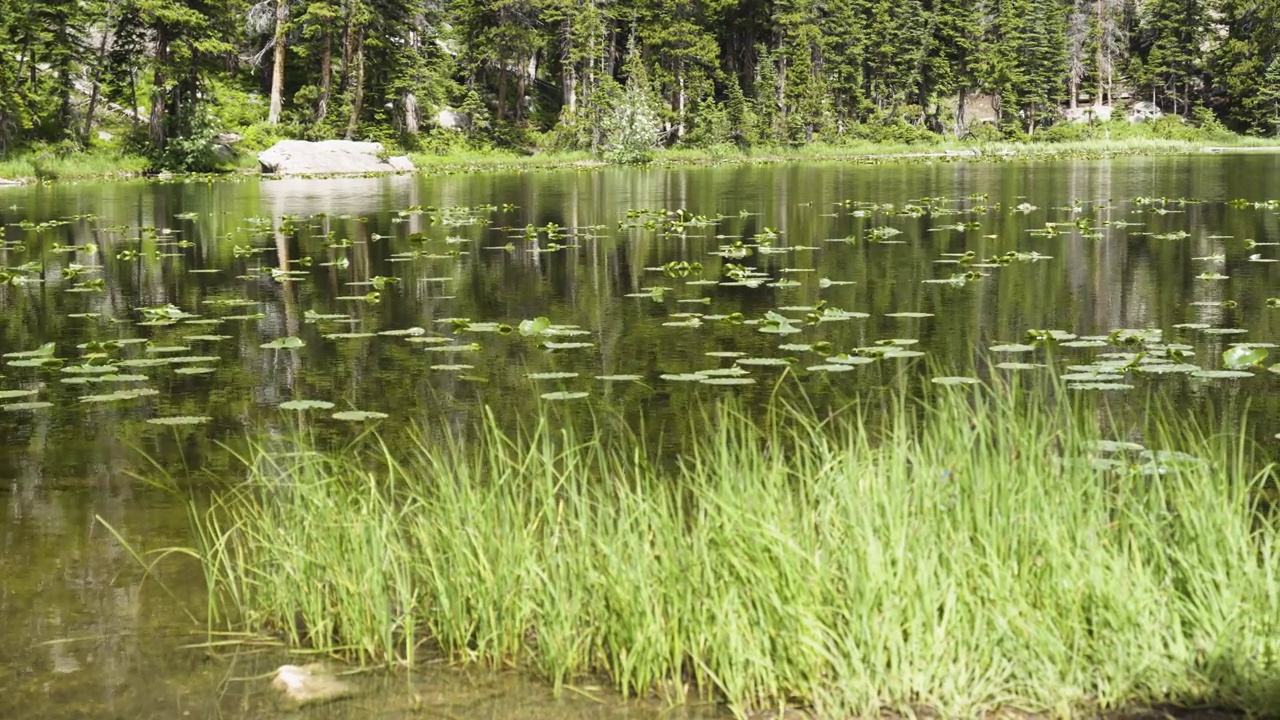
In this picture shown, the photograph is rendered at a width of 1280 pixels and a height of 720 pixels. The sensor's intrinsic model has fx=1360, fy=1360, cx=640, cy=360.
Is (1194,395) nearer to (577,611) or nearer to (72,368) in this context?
(577,611)

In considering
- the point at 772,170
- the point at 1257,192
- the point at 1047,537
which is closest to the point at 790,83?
the point at 772,170

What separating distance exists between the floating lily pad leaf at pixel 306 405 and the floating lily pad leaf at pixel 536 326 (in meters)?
2.78

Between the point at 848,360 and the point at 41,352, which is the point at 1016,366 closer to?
the point at 848,360

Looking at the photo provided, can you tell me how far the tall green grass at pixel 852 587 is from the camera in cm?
398

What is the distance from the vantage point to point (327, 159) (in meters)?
48.8

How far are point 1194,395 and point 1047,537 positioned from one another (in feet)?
14.1

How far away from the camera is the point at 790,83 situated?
73625 millimetres

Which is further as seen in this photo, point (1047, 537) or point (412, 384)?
point (412, 384)

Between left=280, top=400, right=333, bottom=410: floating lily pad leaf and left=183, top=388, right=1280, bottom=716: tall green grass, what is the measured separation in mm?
3237

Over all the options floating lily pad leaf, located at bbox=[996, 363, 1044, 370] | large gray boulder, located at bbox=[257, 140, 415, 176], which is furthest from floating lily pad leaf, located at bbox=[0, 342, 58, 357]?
large gray boulder, located at bbox=[257, 140, 415, 176]

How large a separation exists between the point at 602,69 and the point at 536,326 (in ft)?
189

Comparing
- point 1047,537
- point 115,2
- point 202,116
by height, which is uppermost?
point 115,2

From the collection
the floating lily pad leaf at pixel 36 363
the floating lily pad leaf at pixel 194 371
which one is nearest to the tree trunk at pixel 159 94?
the floating lily pad leaf at pixel 36 363

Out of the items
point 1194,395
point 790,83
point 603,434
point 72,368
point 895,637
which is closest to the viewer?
point 895,637
